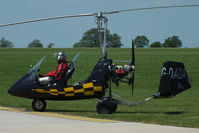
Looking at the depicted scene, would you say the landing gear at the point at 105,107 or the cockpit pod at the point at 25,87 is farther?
the cockpit pod at the point at 25,87

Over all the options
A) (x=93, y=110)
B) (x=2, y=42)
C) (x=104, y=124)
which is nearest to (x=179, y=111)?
(x=93, y=110)

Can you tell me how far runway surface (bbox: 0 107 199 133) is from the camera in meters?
9.59

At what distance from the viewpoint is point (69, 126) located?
33.3ft

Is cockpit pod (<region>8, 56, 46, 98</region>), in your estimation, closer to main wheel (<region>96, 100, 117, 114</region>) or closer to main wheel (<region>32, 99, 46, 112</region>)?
main wheel (<region>32, 99, 46, 112</region>)

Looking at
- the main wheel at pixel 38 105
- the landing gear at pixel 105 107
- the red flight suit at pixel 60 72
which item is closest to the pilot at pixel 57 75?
the red flight suit at pixel 60 72

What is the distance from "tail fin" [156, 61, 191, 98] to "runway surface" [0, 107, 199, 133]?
2350 millimetres

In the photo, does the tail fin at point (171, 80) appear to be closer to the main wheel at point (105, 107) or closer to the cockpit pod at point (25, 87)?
the main wheel at point (105, 107)

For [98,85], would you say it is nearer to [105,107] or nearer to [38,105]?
[105,107]

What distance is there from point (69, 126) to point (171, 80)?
3.95 meters

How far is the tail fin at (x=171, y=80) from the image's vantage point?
12.9 metres

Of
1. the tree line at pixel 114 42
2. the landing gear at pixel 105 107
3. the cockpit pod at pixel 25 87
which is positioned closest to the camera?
the landing gear at pixel 105 107

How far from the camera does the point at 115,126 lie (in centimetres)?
1018

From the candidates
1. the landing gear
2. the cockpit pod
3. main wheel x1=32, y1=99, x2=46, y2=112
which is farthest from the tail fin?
the cockpit pod

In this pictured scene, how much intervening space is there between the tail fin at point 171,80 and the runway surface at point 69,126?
92.5 inches
